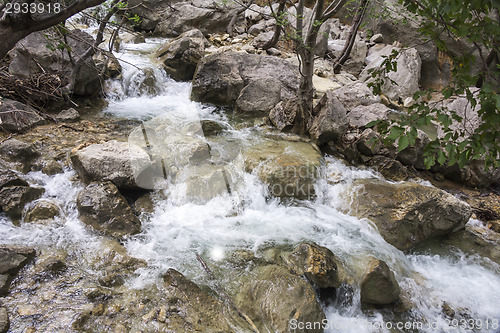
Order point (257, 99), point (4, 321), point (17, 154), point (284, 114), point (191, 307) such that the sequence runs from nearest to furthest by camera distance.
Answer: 1. point (4, 321)
2. point (191, 307)
3. point (17, 154)
4. point (284, 114)
5. point (257, 99)

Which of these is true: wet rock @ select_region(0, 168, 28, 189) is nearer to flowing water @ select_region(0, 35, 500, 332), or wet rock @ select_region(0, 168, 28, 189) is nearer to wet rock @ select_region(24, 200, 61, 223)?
flowing water @ select_region(0, 35, 500, 332)

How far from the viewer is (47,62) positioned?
6812mm

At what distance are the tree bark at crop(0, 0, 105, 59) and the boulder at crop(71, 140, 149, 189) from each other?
2484mm

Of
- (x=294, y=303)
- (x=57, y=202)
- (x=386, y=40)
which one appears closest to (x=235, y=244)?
(x=294, y=303)

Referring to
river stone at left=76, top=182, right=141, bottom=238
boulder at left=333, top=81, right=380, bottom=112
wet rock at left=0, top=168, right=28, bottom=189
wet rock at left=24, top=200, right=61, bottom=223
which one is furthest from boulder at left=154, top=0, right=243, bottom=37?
wet rock at left=24, top=200, right=61, bottom=223

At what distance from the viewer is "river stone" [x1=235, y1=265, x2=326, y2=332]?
3080 mm

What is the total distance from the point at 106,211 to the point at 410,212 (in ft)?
16.2

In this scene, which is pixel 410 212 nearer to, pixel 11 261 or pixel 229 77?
pixel 11 261

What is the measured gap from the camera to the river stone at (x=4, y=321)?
266cm

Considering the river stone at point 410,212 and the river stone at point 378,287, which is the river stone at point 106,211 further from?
the river stone at point 410,212

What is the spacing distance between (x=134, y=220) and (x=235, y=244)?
1592mm

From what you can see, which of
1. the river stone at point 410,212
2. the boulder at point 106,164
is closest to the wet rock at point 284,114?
the river stone at point 410,212

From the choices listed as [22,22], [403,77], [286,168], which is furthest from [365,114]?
[22,22]

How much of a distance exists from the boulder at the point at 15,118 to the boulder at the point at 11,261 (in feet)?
10.1
